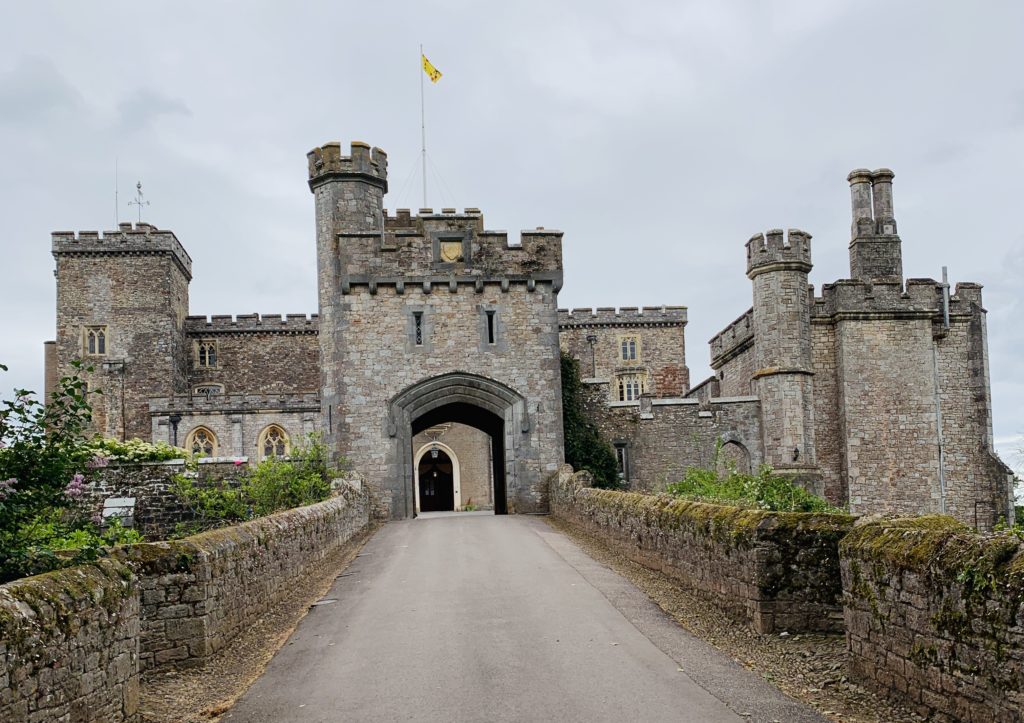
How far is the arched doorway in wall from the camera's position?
43.0 m

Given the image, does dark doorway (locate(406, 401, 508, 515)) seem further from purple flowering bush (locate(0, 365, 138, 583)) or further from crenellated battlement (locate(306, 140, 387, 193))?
purple flowering bush (locate(0, 365, 138, 583))

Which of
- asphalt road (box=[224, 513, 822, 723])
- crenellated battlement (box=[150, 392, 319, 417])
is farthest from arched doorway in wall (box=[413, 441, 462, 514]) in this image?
asphalt road (box=[224, 513, 822, 723])

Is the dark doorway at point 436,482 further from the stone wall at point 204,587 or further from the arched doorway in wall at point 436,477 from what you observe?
the stone wall at point 204,587

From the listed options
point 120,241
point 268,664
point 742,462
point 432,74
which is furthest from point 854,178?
point 120,241

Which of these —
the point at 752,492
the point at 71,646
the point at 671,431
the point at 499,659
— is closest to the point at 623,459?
the point at 671,431

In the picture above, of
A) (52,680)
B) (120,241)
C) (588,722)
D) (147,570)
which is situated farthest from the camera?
(120,241)

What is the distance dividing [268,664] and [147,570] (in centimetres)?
122

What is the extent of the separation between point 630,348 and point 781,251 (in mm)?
23258

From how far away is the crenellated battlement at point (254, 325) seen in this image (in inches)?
1896

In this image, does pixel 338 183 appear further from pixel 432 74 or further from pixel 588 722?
pixel 588 722

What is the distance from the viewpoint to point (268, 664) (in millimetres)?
8188

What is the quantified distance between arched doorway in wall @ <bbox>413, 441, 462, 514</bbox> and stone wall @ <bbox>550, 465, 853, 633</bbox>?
104 ft

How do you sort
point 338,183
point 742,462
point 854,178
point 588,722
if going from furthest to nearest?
point 854,178 < point 742,462 < point 338,183 < point 588,722

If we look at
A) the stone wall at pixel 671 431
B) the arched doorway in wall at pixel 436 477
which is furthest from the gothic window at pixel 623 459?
the arched doorway in wall at pixel 436 477
